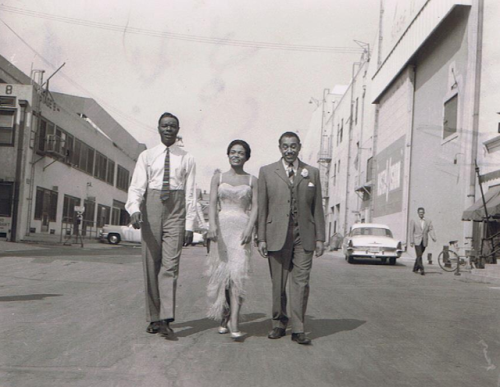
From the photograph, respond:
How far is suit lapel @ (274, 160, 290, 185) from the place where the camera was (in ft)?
18.4

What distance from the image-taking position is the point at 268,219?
221 inches

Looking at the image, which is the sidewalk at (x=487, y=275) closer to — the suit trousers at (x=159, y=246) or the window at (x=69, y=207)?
the suit trousers at (x=159, y=246)

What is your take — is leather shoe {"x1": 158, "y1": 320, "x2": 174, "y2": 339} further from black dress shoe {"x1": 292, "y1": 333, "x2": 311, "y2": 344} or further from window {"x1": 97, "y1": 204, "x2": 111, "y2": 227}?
window {"x1": 97, "y1": 204, "x2": 111, "y2": 227}

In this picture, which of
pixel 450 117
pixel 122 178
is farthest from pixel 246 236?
pixel 122 178

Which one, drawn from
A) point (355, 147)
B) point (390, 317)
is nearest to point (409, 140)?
point (355, 147)

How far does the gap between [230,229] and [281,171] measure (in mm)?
724

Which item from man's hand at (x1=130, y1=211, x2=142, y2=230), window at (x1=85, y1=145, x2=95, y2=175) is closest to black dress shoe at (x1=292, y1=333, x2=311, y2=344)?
man's hand at (x1=130, y1=211, x2=142, y2=230)

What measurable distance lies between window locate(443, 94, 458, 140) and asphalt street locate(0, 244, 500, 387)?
48.1 ft

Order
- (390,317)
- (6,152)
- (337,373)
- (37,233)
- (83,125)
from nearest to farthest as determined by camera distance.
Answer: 1. (337,373)
2. (390,317)
3. (6,152)
4. (37,233)
5. (83,125)

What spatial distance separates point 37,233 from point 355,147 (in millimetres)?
24774

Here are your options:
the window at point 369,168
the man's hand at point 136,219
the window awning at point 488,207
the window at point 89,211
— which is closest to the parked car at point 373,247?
the window awning at point 488,207

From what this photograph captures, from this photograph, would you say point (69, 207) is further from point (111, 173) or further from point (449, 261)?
point (449, 261)

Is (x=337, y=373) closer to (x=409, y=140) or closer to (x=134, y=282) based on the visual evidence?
(x=134, y=282)

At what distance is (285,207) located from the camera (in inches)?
219
